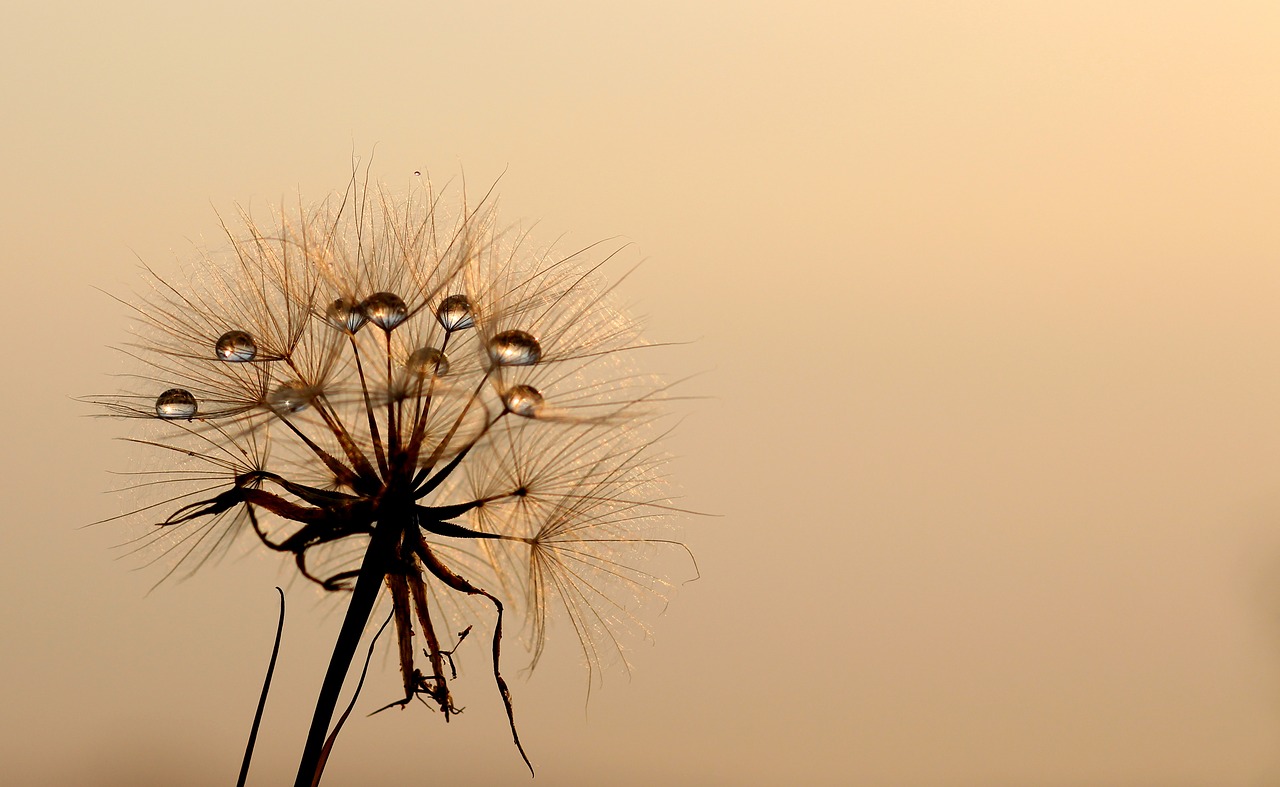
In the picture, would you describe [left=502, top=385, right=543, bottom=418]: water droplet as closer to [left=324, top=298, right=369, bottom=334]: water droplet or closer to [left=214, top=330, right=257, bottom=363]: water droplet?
[left=324, top=298, right=369, bottom=334]: water droplet

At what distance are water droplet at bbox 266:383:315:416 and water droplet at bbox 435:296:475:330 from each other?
338mm

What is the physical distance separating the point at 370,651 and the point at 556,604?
462 millimetres

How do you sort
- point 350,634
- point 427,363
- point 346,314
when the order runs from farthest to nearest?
point 346,314 → point 427,363 → point 350,634

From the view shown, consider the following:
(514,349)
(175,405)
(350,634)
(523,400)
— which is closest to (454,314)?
(514,349)

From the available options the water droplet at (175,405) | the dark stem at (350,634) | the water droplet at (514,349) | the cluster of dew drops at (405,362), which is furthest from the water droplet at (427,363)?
the water droplet at (175,405)

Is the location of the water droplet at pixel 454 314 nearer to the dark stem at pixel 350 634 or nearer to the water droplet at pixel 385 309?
the water droplet at pixel 385 309

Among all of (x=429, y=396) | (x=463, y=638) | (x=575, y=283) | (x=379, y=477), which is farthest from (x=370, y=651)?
(x=575, y=283)

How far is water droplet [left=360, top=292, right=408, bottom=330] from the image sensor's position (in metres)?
2.60

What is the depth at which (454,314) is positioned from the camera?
2.66 m

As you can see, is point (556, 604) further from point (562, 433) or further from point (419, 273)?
point (419, 273)

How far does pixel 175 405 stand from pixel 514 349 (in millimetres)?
751

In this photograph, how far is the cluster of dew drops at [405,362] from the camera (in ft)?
7.84

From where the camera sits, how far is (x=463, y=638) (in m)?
2.46

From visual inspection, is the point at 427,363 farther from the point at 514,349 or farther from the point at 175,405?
the point at 175,405
